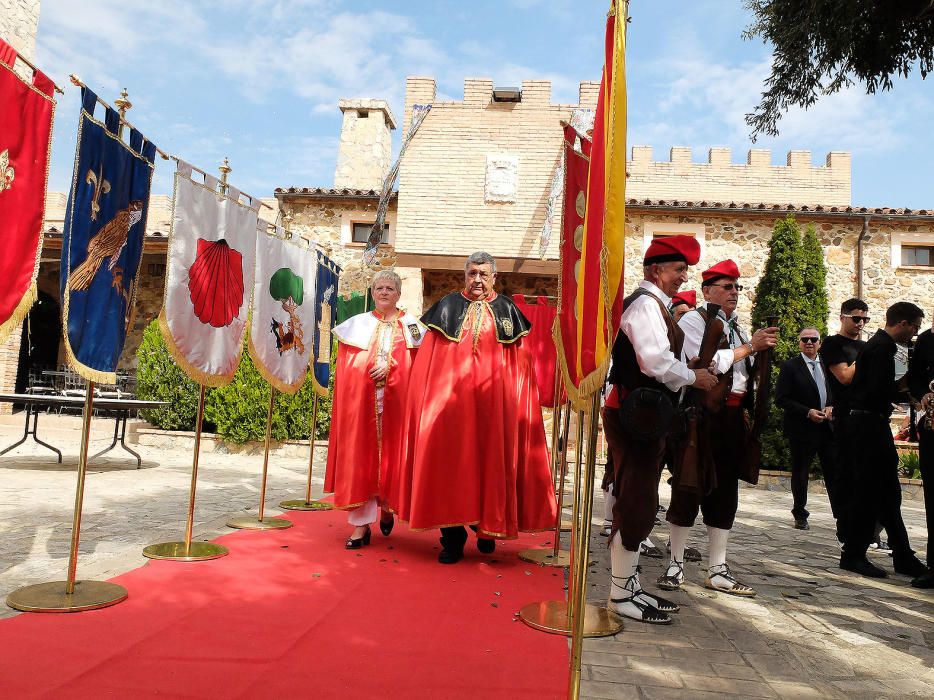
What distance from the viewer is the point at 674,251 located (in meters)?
3.54

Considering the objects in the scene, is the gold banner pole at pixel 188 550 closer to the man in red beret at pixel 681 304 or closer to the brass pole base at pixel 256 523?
the brass pole base at pixel 256 523

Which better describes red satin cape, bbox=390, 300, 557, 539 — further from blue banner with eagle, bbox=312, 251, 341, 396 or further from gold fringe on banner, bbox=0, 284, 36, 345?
gold fringe on banner, bbox=0, 284, 36, 345

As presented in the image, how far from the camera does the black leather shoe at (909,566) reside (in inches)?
186

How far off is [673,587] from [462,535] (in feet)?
4.58

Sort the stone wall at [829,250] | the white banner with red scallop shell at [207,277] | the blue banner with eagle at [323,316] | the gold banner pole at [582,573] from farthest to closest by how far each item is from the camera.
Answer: the stone wall at [829,250], the blue banner with eagle at [323,316], the white banner with red scallop shell at [207,277], the gold banner pole at [582,573]

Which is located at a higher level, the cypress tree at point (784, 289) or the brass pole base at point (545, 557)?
the cypress tree at point (784, 289)

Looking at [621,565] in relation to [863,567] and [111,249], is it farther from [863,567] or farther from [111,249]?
[111,249]

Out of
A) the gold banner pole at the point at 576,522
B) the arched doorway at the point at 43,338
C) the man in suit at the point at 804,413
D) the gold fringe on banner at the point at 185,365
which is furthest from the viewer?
the arched doorway at the point at 43,338

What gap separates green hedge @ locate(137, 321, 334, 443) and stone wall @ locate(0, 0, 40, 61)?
7.10 m

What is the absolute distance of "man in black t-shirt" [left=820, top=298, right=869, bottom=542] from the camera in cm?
508

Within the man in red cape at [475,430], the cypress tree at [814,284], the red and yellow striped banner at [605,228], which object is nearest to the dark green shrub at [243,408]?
the man in red cape at [475,430]

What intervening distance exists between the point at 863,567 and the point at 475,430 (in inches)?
117

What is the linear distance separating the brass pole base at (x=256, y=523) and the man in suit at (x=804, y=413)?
197 inches

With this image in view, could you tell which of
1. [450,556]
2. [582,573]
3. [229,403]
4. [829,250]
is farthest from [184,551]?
[829,250]
